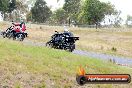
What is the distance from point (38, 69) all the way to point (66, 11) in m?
116

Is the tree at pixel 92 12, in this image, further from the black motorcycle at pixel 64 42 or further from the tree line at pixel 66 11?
the black motorcycle at pixel 64 42

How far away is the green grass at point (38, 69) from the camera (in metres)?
12.9

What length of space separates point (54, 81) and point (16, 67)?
5.71 ft

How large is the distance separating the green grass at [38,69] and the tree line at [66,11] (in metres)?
75.6

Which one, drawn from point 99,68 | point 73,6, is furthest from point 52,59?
point 73,6

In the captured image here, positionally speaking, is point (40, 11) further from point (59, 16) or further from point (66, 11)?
point (59, 16)

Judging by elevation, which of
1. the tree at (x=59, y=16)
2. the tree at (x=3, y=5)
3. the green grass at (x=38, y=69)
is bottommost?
the tree at (x=59, y=16)

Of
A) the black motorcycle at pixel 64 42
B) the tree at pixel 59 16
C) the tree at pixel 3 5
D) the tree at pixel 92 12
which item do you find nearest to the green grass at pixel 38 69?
the black motorcycle at pixel 64 42

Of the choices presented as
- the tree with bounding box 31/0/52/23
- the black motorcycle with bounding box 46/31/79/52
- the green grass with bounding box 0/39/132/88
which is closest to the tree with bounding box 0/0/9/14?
the tree with bounding box 31/0/52/23

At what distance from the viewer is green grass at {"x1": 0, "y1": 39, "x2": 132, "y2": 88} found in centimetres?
1294

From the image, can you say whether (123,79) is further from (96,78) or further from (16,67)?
(16,67)

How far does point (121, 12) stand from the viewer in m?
151

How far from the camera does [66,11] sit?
5098 inches

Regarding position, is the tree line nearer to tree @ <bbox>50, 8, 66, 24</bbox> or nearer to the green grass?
tree @ <bbox>50, 8, 66, 24</bbox>
